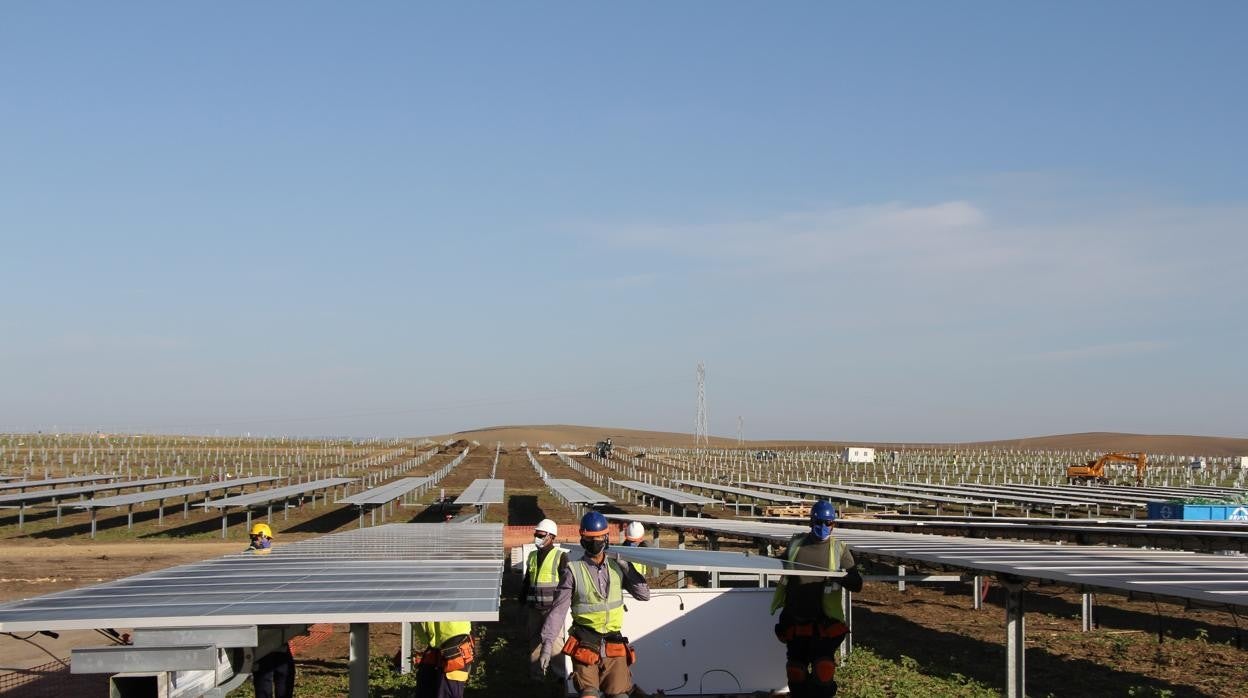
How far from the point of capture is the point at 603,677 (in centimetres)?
704

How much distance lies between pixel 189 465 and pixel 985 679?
59.2 m

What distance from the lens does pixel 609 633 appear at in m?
7.03

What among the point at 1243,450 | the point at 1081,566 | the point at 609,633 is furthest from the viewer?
the point at 1243,450

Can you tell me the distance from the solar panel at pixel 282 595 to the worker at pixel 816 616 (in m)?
2.09

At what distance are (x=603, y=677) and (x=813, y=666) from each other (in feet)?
5.00

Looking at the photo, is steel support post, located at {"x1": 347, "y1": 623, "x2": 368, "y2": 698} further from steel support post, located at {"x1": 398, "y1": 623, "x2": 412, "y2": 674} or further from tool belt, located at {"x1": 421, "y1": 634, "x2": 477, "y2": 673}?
steel support post, located at {"x1": 398, "y1": 623, "x2": 412, "y2": 674}

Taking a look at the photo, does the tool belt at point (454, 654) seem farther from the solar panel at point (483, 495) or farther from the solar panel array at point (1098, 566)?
the solar panel at point (483, 495)

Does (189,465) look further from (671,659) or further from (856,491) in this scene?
(671,659)

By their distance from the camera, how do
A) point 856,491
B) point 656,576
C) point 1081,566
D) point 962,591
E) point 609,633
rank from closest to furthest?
point 609,633 < point 1081,566 < point 656,576 < point 962,591 < point 856,491

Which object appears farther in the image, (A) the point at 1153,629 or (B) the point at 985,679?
(A) the point at 1153,629

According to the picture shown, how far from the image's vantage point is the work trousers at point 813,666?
7539 mm

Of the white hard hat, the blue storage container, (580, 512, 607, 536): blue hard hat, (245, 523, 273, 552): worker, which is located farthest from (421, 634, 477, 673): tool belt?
the blue storage container

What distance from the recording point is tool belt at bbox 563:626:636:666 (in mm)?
6926

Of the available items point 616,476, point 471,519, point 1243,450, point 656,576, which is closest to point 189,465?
point 616,476
